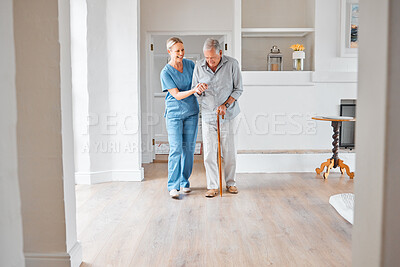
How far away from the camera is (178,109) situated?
3918mm

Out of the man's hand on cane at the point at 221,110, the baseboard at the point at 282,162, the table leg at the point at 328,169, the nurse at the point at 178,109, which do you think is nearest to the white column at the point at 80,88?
the nurse at the point at 178,109

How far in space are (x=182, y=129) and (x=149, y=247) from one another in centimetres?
158

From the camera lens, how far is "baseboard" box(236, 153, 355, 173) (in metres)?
5.18

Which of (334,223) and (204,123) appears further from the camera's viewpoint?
(204,123)

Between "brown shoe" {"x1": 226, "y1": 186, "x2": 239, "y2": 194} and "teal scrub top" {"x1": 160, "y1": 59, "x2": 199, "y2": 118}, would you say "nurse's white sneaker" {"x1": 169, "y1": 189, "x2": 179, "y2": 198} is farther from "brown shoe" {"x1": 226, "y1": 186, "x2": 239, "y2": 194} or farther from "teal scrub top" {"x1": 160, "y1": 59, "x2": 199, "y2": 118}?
"teal scrub top" {"x1": 160, "y1": 59, "x2": 199, "y2": 118}

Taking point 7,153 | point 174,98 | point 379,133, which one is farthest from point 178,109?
point 7,153

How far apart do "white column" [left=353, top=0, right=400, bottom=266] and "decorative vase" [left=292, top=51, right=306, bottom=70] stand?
3876mm

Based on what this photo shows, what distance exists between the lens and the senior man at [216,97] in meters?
3.85

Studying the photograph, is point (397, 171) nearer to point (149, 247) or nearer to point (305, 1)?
point (149, 247)

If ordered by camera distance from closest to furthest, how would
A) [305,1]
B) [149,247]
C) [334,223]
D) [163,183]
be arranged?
[149,247]
[334,223]
[163,183]
[305,1]

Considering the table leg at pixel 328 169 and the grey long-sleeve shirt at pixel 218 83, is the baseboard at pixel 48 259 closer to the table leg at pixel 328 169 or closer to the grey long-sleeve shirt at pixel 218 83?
the grey long-sleeve shirt at pixel 218 83

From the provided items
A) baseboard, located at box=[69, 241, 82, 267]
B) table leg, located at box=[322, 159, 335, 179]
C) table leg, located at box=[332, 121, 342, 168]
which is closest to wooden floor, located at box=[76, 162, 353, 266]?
baseboard, located at box=[69, 241, 82, 267]

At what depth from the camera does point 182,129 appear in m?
4.00

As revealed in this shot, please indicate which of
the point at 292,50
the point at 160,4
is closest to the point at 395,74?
the point at 292,50
